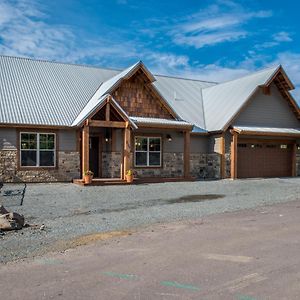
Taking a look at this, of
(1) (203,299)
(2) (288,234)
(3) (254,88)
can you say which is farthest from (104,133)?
(1) (203,299)

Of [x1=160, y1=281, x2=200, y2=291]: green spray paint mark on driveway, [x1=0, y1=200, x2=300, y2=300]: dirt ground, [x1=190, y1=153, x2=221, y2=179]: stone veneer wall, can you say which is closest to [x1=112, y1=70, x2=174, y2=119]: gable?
[x1=190, y1=153, x2=221, y2=179]: stone veneer wall

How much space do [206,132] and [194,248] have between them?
648 inches

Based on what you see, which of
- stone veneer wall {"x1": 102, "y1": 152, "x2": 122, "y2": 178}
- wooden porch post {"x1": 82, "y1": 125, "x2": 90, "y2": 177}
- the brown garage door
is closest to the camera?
wooden porch post {"x1": 82, "y1": 125, "x2": 90, "y2": 177}

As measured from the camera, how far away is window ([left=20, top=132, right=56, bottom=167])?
1897cm

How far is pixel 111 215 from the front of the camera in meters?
10.6

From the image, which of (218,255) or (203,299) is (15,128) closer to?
(218,255)

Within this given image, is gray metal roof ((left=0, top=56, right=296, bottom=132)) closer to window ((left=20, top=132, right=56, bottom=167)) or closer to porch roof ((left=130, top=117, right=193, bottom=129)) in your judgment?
window ((left=20, top=132, right=56, bottom=167))

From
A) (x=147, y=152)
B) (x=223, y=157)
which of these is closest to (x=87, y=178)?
(x=147, y=152)

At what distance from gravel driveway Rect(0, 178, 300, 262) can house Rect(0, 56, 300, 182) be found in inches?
80.0

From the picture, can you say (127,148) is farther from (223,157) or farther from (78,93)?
(223,157)

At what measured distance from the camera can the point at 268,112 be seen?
23.8 m

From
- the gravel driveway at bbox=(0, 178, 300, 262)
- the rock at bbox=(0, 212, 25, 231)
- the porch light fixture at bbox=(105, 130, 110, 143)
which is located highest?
the porch light fixture at bbox=(105, 130, 110, 143)

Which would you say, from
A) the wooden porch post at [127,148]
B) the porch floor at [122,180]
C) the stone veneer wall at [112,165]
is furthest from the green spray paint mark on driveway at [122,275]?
the stone veneer wall at [112,165]

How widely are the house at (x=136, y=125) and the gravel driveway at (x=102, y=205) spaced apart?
2.03m
